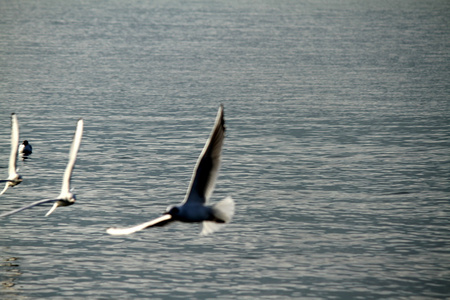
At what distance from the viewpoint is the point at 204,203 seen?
20.9 m

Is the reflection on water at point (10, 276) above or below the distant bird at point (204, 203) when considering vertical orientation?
below

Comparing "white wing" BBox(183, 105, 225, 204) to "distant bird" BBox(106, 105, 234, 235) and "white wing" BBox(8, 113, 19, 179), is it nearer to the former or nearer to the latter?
"distant bird" BBox(106, 105, 234, 235)

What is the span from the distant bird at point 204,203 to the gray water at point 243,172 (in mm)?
4998

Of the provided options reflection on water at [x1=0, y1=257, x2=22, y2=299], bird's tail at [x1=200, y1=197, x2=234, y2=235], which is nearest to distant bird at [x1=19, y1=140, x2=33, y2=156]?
reflection on water at [x1=0, y1=257, x2=22, y2=299]

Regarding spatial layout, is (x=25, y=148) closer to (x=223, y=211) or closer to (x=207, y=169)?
(x=207, y=169)

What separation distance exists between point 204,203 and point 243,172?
1920cm

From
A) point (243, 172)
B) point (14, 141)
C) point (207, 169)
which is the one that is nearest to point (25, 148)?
point (243, 172)

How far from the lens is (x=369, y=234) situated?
102ft

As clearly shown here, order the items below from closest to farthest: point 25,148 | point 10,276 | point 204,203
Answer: point 204,203 < point 10,276 < point 25,148

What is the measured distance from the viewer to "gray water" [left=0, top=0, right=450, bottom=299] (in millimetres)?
26844

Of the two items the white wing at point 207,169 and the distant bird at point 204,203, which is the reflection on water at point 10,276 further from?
the white wing at point 207,169

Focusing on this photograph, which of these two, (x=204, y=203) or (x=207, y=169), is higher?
(x=207, y=169)

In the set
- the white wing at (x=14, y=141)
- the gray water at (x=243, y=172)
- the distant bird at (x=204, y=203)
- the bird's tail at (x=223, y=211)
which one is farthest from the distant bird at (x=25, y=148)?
the bird's tail at (x=223, y=211)

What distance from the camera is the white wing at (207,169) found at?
19.8m
